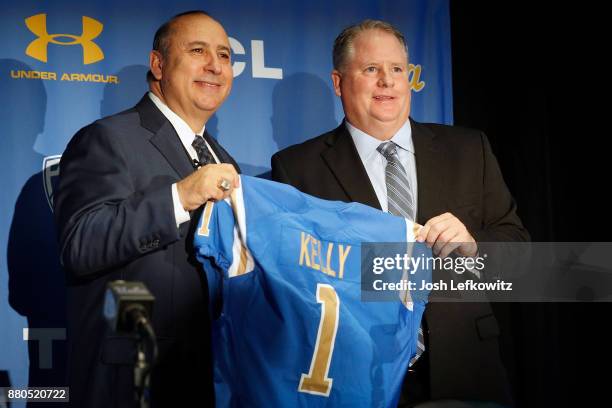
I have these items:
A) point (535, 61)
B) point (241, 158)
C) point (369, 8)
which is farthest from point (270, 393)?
point (535, 61)

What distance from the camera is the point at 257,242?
226 cm

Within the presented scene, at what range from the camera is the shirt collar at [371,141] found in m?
2.77

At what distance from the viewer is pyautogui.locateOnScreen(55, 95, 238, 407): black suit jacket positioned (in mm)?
2236

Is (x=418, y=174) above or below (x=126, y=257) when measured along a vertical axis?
above

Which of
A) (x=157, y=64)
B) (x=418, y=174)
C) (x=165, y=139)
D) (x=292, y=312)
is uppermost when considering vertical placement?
(x=157, y=64)

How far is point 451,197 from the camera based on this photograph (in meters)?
2.69

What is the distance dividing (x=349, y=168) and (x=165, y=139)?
24.9 inches

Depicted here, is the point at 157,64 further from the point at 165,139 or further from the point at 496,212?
the point at 496,212

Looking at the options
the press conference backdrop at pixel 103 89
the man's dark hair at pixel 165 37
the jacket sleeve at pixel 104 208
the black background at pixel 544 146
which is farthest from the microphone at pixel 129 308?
the black background at pixel 544 146

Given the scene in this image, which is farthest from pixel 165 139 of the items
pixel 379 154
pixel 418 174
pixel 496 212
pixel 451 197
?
pixel 496 212

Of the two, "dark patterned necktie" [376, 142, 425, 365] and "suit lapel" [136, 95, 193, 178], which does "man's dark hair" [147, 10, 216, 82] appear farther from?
"dark patterned necktie" [376, 142, 425, 365]

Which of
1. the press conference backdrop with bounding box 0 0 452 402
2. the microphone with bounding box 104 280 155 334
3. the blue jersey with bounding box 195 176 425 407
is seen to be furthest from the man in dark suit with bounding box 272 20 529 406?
the microphone with bounding box 104 280 155 334

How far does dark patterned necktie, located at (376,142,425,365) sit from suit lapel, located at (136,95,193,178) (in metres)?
0.67

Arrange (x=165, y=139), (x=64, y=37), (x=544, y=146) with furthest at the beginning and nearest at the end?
(x=544, y=146)
(x=64, y=37)
(x=165, y=139)
